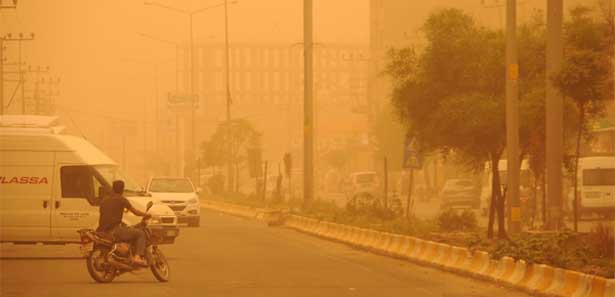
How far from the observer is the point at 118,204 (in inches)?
867

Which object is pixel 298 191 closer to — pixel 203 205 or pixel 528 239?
pixel 203 205

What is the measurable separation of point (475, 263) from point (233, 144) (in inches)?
2396

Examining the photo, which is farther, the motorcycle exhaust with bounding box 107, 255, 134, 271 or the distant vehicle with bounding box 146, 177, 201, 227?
the distant vehicle with bounding box 146, 177, 201, 227

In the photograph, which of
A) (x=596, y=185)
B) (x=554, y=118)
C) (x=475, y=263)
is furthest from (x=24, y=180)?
(x=596, y=185)

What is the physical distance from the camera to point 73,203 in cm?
2775

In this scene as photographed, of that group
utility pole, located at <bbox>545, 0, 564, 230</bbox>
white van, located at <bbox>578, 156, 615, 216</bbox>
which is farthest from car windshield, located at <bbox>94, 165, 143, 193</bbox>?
white van, located at <bbox>578, 156, 615, 216</bbox>

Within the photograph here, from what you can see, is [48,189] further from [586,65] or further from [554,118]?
[586,65]

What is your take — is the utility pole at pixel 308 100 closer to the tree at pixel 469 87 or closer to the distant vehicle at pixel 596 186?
the distant vehicle at pixel 596 186

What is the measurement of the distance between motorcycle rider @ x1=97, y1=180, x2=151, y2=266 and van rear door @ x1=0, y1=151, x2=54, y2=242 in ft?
18.4

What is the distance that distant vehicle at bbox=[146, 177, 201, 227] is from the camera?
1656 inches

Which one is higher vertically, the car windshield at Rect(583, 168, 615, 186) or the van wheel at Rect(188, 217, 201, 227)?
the car windshield at Rect(583, 168, 615, 186)

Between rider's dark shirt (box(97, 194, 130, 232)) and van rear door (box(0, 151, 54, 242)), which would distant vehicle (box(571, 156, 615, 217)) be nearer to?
van rear door (box(0, 151, 54, 242))

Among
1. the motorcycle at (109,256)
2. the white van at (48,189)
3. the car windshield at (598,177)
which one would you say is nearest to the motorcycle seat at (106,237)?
the motorcycle at (109,256)

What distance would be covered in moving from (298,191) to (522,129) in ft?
211
